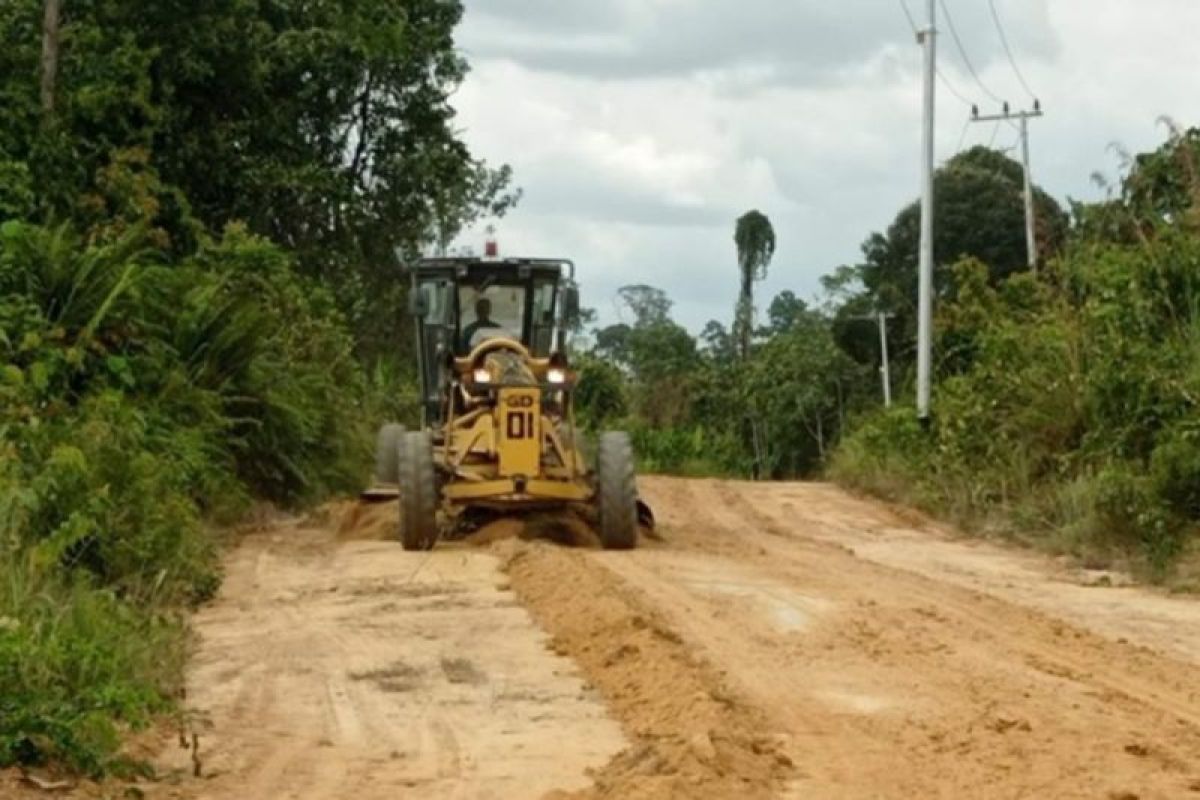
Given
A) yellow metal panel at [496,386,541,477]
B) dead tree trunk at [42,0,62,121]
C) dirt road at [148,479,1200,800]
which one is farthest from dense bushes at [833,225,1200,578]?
dead tree trunk at [42,0,62,121]

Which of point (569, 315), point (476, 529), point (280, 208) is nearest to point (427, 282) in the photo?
point (569, 315)

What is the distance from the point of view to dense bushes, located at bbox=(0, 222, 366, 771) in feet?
30.3

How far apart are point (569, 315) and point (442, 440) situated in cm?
202

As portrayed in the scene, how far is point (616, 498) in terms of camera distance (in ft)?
60.4

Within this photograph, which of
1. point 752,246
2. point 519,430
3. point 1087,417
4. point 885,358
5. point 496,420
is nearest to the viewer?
point 519,430

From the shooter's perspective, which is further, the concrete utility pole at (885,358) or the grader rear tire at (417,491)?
the concrete utility pole at (885,358)

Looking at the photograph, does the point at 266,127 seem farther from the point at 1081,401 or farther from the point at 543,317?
the point at 1081,401

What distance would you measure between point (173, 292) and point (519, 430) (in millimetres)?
5384

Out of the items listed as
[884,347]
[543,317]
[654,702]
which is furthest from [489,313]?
[884,347]

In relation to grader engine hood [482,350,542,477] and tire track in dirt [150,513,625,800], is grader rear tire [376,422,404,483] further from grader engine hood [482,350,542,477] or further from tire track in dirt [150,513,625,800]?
tire track in dirt [150,513,625,800]

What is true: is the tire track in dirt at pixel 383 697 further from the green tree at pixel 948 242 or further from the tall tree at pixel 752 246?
the tall tree at pixel 752 246

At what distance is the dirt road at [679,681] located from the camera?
820 centimetres

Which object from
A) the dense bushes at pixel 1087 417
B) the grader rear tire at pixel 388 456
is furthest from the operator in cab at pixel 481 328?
the dense bushes at pixel 1087 417

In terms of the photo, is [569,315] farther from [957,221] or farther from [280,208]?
[957,221]
